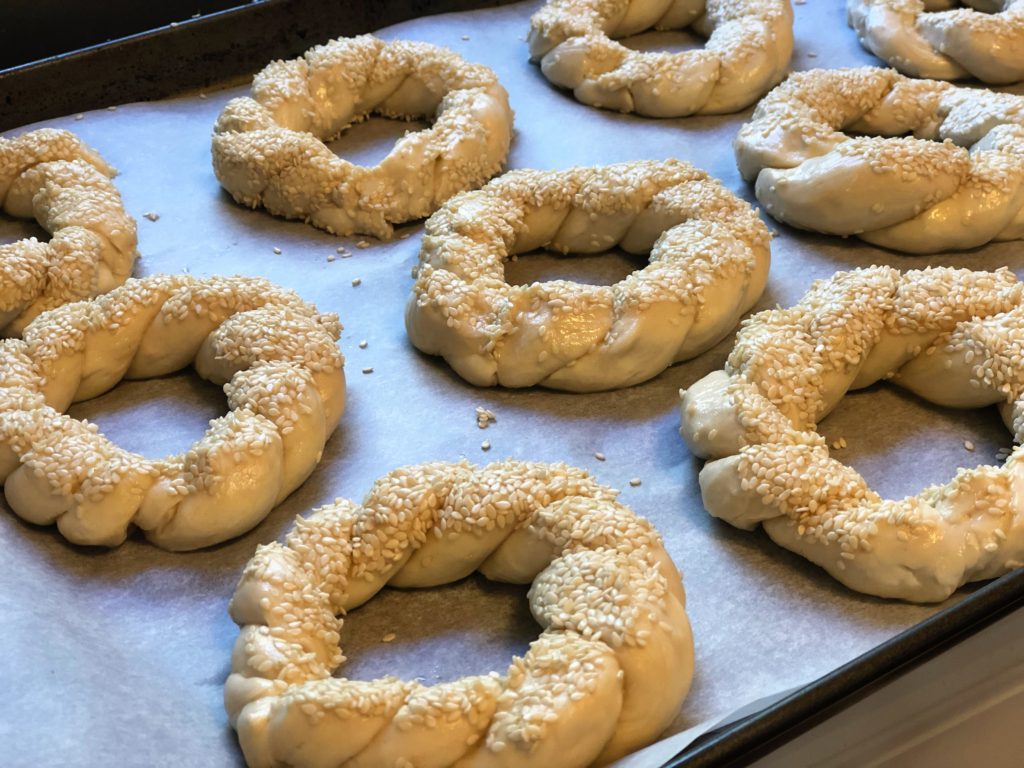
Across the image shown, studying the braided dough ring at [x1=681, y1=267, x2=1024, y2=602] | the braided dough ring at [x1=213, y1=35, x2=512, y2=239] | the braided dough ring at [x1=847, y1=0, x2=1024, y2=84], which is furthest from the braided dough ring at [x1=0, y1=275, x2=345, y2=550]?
the braided dough ring at [x1=847, y1=0, x2=1024, y2=84]

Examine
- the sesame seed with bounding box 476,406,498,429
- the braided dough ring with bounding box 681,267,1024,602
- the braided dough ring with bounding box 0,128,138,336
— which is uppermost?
the braided dough ring with bounding box 0,128,138,336

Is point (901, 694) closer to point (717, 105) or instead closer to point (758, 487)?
point (758, 487)

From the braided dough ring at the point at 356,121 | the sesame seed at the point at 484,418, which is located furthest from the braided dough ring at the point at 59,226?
the sesame seed at the point at 484,418

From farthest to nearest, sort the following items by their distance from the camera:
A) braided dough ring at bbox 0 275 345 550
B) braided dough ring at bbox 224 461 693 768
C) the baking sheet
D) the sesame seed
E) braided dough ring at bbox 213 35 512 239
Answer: braided dough ring at bbox 213 35 512 239 → the sesame seed → braided dough ring at bbox 0 275 345 550 → the baking sheet → braided dough ring at bbox 224 461 693 768

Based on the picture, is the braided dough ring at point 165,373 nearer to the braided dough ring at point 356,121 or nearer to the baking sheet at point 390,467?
the baking sheet at point 390,467

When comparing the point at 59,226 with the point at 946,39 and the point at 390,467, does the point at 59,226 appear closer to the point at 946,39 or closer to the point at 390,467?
the point at 390,467

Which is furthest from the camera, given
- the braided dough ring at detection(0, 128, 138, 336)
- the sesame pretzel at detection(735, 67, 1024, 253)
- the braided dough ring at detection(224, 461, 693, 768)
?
the sesame pretzel at detection(735, 67, 1024, 253)

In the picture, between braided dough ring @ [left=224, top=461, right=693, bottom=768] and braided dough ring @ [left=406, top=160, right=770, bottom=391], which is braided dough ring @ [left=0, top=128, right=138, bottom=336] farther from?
braided dough ring @ [left=224, top=461, right=693, bottom=768]
